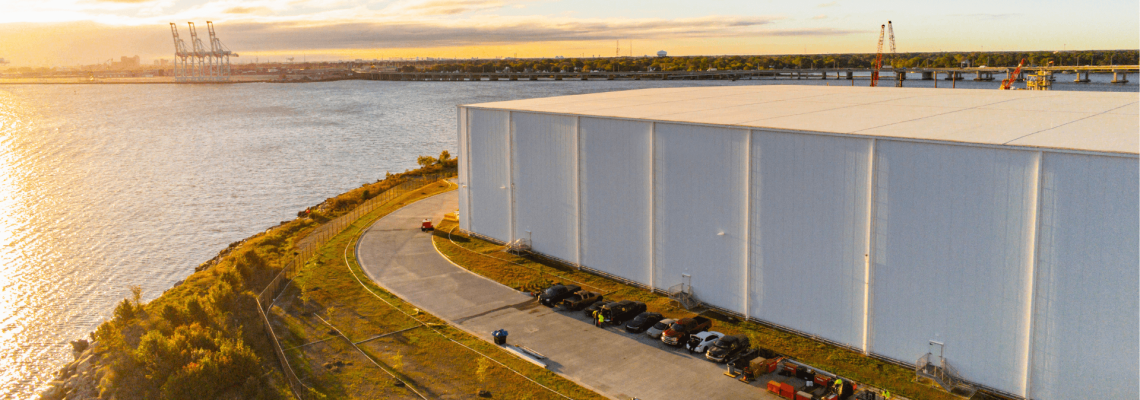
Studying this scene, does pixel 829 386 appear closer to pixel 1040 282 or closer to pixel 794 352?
pixel 794 352

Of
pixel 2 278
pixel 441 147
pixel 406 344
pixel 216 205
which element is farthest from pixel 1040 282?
pixel 441 147

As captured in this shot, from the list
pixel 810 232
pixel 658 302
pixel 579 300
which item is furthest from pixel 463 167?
pixel 810 232

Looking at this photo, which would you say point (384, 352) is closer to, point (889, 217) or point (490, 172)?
point (490, 172)

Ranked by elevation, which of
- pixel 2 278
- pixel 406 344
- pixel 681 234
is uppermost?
pixel 681 234

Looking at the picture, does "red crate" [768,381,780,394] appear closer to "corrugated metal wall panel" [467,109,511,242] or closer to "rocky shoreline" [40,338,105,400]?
"corrugated metal wall panel" [467,109,511,242]

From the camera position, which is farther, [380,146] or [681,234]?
[380,146]

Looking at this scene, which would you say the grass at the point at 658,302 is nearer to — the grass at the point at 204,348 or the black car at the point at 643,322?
the black car at the point at 643,322

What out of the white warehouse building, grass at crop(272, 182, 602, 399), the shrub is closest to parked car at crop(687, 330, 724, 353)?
the white warehouse building
